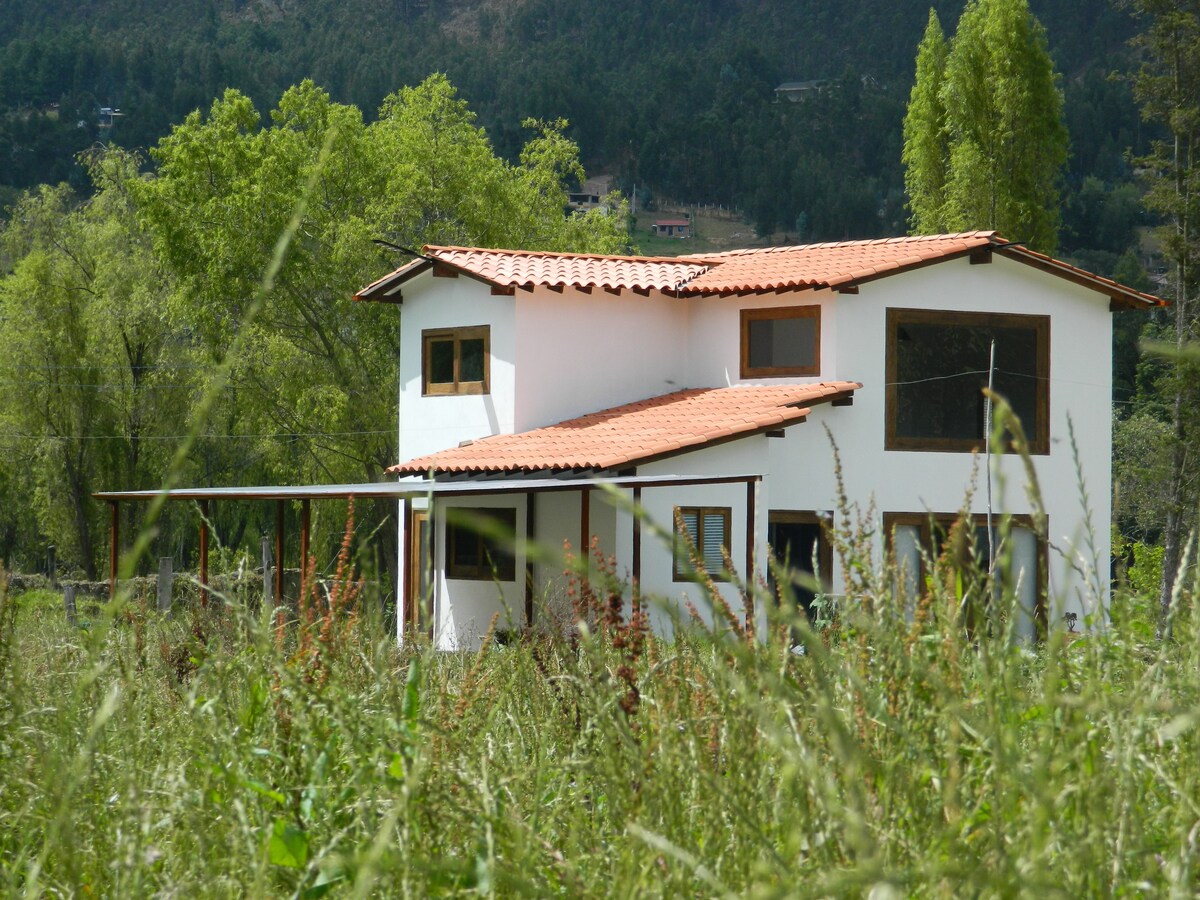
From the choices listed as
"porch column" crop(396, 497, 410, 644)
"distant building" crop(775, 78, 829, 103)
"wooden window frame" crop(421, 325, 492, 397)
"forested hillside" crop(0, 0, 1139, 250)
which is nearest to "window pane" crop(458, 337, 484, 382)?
"wooden window frame" crop(421, 325, 492, 397)

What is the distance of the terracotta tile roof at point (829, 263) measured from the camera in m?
21.3

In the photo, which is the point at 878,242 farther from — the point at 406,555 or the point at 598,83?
the point at 598,83

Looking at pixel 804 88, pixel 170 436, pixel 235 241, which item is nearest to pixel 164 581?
pixel 235 241

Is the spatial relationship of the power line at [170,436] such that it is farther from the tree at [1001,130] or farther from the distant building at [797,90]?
the distant building at [797,90]

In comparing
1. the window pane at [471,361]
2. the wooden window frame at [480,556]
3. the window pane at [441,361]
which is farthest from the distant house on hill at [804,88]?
the wooden window frame at [480,556]

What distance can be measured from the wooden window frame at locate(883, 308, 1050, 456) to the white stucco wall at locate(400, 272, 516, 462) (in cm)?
508

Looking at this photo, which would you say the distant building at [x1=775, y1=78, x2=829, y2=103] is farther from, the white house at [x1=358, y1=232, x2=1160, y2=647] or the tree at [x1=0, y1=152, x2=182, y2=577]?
the white house at [x1=358, y1=232, x2=1160, y2=647]

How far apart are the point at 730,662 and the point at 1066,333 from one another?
20371mm

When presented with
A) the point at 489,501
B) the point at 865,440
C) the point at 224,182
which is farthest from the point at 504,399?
the point at 224,182

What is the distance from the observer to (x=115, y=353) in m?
35.8

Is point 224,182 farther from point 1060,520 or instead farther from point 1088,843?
point 1088,843

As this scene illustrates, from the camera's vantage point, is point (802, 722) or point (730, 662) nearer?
point (802, 722)

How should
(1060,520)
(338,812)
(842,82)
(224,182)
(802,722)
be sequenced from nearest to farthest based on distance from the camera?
(802,722) < (338,812) < (1060,520) < (224,182) < (842,82)

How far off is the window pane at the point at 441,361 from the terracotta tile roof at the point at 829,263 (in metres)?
3.54
